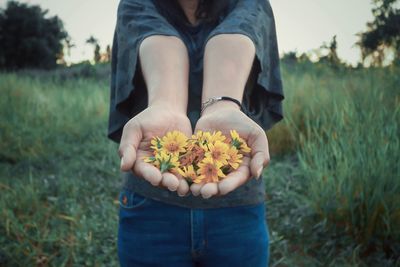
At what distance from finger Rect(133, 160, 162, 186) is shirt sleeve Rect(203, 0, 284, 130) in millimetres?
322

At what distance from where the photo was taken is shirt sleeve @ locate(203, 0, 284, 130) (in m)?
1.04

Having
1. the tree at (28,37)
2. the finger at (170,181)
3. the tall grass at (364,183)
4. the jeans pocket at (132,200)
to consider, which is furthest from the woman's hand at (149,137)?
Answer: the tree at (28,37)

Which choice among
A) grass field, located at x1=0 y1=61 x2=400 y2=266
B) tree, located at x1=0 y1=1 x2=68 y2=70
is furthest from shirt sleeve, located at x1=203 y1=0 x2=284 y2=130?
tree, located at x1=0 y1=1 x2=68 y2=70

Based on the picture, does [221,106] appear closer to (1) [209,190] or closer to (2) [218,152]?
(2) [218,152]

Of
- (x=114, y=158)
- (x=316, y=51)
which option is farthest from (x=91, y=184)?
(x=316, y=51)

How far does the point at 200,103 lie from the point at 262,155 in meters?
0.24

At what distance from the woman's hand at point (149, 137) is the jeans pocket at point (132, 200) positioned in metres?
0.10

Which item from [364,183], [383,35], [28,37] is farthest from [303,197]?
[28,37]

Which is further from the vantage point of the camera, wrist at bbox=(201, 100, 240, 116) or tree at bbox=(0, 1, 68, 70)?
tree at bbox=(0, 1, 68, 70)

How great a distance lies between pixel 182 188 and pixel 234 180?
11 cm

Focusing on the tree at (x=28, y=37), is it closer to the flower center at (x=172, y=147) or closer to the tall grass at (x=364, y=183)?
the tall grass at (x=364, y=183)

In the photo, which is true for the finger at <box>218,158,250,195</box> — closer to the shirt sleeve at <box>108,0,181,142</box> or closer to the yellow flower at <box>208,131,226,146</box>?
the yellow flower at <box>208,131,226,146</box>

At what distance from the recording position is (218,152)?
0.96 meters

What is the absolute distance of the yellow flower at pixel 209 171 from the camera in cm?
93
